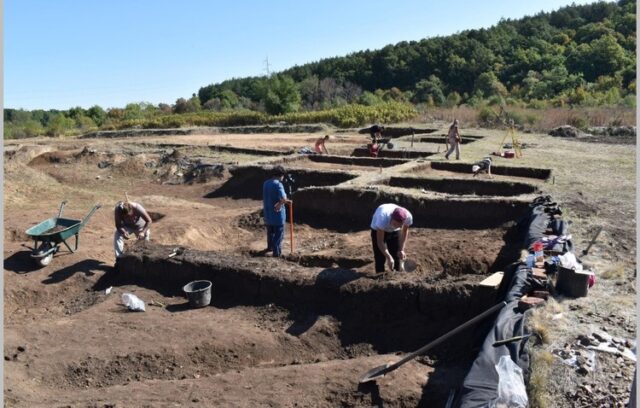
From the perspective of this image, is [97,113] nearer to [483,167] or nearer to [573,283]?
[483,167]

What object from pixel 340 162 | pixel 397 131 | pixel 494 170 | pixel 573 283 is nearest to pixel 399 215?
pixel 573 283

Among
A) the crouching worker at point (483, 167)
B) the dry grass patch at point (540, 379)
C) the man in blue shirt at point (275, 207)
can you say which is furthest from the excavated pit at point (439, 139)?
the dry grass patch at point (540, 379)

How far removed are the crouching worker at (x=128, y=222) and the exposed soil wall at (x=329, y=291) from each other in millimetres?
530

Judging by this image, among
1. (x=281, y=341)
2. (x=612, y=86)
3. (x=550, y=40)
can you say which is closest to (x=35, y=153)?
(x=281, y=341)

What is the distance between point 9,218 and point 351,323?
31.0ft

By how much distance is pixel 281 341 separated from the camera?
6156mm

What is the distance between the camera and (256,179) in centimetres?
1523

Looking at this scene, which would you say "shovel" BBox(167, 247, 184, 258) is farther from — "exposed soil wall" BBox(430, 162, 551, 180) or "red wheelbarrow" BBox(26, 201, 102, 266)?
"exposed soil wall" BBox(430, 162, 551, 180)

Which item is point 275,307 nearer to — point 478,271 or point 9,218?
point 478,271

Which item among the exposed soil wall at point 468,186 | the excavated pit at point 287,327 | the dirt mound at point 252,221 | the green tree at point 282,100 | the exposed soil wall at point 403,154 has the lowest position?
the excavated pit at point 287,327

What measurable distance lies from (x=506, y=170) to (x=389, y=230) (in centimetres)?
838

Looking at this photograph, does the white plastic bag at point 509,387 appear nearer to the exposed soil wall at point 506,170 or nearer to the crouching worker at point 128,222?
the crouching worker at point 128,222

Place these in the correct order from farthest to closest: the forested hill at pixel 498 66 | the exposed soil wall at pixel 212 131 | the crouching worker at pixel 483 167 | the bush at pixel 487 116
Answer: the forested hill at pixel 498 66
the exposed soil wall at pixel 212 131
the bush at pixel 487 116
the crouching worker at pixel 483 167

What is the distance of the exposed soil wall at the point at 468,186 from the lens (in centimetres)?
1190
